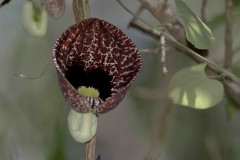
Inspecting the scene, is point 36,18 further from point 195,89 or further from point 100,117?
point 100,117

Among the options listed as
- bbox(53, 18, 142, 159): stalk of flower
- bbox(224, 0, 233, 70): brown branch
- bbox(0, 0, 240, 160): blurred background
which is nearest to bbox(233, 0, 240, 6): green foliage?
bbox(224, 0, 233, 70): brown branch

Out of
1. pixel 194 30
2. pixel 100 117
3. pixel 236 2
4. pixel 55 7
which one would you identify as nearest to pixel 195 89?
pixel 194 30

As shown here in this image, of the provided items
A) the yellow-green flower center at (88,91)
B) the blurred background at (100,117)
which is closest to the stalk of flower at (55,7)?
the yellow-green flower center at (88,91)

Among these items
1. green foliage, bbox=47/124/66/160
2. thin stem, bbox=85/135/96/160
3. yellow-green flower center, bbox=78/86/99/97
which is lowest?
green foliage, bbox=47/124/66/160

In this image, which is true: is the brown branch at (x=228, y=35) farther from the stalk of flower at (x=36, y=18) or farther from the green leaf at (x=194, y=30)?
the stalk of flower at (x=36, y=18)

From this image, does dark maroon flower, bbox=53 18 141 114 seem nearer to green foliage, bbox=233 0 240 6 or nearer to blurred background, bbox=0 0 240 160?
green foliage, bbox=233 0 240 6

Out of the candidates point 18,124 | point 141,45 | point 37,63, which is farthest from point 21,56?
point 141,45

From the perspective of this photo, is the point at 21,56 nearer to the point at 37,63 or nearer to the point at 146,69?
A: the point at 37,63
